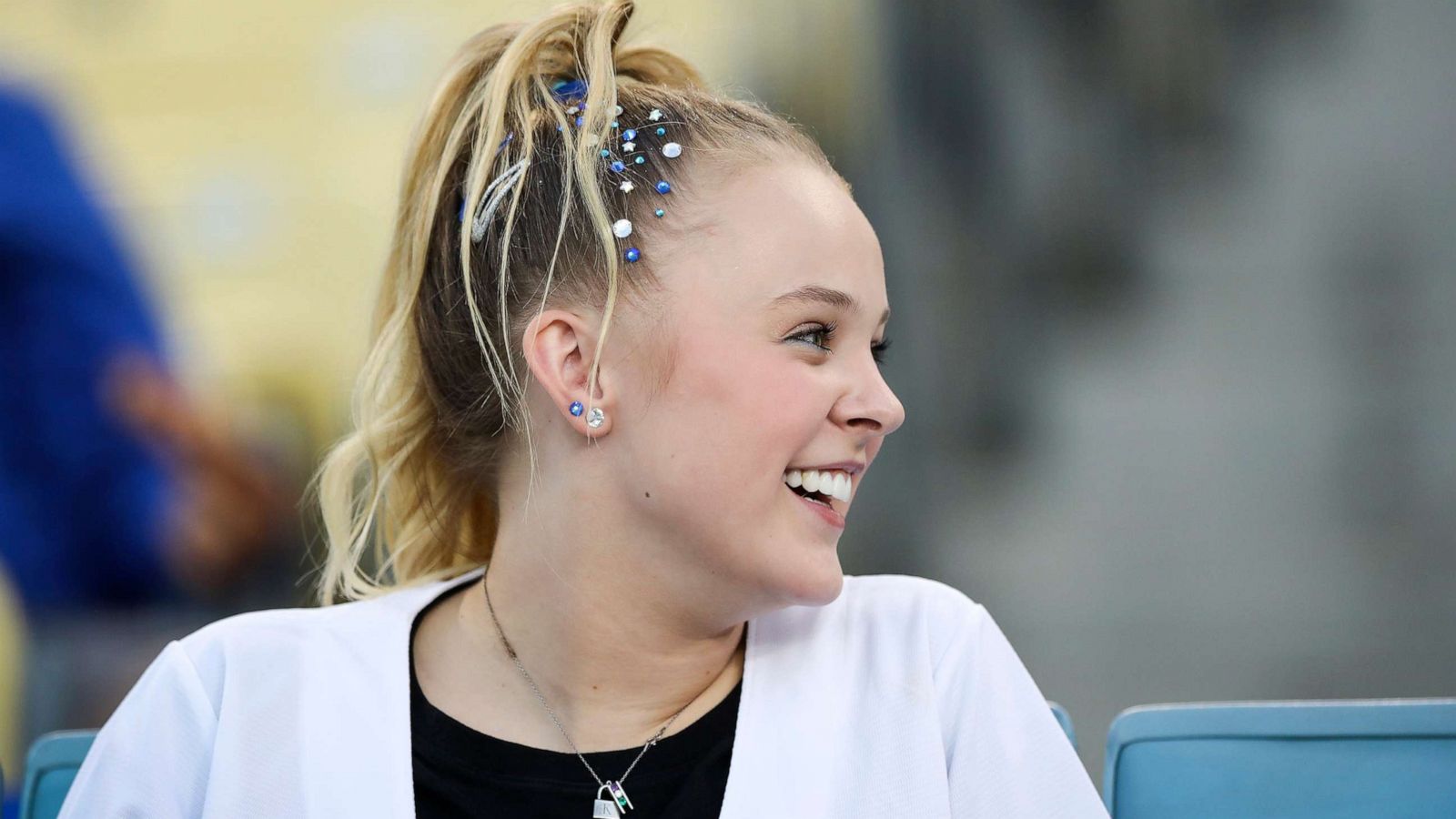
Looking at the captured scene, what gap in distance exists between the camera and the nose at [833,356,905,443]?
4.44ft

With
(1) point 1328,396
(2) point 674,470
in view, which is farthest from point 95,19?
(1) point 1328,396

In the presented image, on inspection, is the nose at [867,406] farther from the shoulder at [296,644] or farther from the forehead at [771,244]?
the shoulder at [296,644]

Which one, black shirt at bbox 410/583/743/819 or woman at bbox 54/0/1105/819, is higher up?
woman at bbox 54/0/1105/819

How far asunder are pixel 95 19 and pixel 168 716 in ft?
6.12

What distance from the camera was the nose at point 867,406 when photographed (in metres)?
1.35

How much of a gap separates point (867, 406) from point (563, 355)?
1.08 feet

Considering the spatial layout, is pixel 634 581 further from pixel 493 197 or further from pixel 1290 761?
pixel 1290 761

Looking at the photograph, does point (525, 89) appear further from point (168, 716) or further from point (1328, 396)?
point (1328, 396)

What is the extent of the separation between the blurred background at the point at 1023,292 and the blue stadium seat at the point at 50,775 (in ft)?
4.03

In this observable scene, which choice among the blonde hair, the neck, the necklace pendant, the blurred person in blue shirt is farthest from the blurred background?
the necklace pendant

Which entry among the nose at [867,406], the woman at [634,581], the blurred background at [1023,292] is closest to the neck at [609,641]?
the woman at [634,581]

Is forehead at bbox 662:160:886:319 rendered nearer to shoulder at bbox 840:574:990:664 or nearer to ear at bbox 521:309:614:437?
ear at bbox 521:309:614:437

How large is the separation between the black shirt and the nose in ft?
1.16

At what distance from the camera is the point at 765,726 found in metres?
1.38
